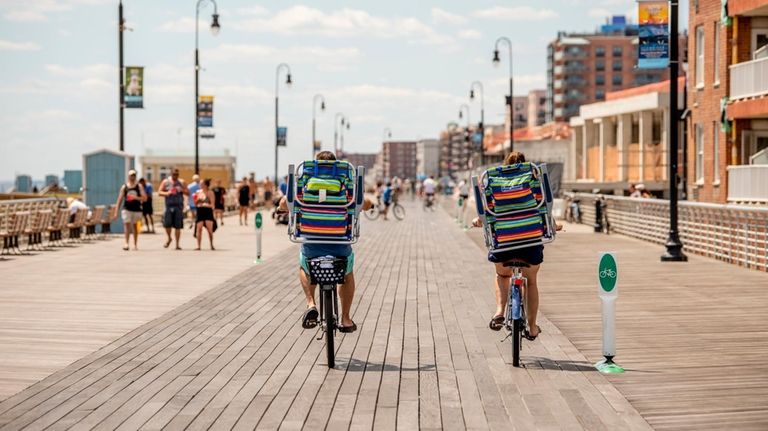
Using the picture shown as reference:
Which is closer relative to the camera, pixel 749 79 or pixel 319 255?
pixel 319 255

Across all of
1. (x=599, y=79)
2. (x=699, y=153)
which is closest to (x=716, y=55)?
(x=699, y=153)

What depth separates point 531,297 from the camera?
9602mm

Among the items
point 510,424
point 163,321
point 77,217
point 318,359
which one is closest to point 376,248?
point 77,217

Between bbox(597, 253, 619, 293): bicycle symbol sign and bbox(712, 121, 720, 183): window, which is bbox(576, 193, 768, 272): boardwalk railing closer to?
bbox(712, 121, 720, 183): window

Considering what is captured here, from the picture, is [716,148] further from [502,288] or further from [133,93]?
[502,288]

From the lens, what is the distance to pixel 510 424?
704 cm

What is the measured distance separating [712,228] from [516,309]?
48.9 feet

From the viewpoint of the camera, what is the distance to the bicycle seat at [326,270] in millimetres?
9094

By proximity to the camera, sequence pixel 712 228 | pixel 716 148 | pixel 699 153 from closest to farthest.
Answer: pixel 712 228 → pixel 716 148 → pixel 699 153

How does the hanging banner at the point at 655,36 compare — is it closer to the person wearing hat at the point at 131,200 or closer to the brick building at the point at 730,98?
the brick building at the point at 730,98

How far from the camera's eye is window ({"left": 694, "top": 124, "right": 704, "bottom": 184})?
33656mm

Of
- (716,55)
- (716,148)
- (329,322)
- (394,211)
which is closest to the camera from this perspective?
(329,322)

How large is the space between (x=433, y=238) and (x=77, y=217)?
33.5 feet

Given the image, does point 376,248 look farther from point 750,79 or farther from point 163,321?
point 163,321
